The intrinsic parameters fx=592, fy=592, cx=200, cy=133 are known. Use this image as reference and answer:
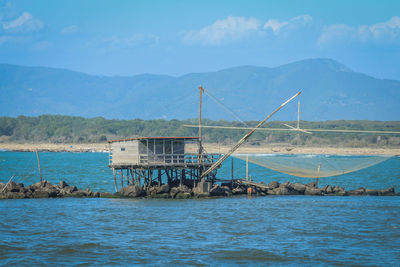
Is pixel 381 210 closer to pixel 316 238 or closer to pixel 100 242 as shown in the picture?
pixel 316 238

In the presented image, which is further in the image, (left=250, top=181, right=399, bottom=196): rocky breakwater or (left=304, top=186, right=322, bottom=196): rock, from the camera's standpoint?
(left=304, top=186, right=322, bottom=196): rock

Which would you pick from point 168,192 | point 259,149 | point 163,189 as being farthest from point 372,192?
point 259,149

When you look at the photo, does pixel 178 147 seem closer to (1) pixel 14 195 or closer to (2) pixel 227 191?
(2) pixel 227 191

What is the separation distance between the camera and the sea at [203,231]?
29.2 metres

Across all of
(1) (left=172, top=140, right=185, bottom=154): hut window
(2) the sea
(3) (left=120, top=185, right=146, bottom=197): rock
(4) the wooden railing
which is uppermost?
(1) (left=172, top=140, right=185, bottom=154): hut window

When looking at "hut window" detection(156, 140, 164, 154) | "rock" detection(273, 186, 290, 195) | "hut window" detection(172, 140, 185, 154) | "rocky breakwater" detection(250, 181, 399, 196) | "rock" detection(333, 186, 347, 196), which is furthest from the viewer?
"rock" detection(333, 186, 347, 196)

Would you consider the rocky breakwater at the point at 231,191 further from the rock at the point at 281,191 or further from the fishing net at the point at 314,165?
the fishing net at the point at 314,165


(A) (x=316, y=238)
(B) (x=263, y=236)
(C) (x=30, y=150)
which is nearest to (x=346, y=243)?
(A) (x=316, y=238)

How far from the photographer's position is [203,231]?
35.0m

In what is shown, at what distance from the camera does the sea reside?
2925 cm

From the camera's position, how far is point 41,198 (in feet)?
158

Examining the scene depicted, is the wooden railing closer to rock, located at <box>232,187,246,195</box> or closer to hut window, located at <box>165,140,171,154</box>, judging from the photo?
hut window, located at <box>165,140,171,154</box>

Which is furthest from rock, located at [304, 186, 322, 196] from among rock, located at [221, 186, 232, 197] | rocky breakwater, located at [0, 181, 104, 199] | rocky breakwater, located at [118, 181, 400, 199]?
rocky breakwater, located at [0, 181, 104, 199]

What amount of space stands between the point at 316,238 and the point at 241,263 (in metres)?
7.05
